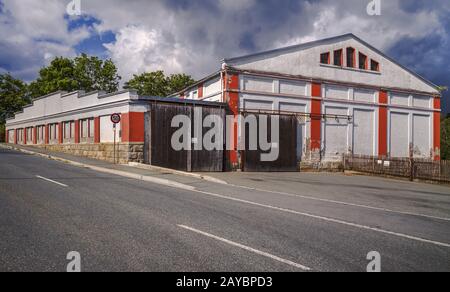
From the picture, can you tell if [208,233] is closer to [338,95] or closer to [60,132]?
[338,95]

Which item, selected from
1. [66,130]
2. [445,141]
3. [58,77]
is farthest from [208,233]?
[445,141]

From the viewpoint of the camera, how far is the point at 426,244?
567cm

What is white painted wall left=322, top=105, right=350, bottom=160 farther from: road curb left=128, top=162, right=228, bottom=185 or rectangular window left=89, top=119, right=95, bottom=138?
rectangular window left=89, top=119, right=95, bottom=138

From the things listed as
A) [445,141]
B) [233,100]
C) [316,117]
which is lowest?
[445,141]

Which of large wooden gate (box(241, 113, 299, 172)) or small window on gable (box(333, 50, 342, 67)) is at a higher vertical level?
small window on gable (box(333, 50, 342, 67))

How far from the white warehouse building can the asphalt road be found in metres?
13.1

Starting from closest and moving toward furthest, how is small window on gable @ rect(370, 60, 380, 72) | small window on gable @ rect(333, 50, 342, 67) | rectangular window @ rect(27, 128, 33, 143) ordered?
small window on gable @ rect(333, 50, 342, 67), small window on gable @ rect(370, 60, 380, 72), rectangular window @ rect(27, 128, 33, 143)

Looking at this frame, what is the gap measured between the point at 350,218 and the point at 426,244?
2016 millimetres

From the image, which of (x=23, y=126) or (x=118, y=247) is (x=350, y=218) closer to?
(x=118, y=247)

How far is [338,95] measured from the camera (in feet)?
82.6

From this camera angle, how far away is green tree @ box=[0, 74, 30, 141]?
51.8m

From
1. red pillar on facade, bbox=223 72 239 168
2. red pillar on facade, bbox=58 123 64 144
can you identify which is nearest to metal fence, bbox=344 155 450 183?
red pillar on facade, bbox=223 72 239 168

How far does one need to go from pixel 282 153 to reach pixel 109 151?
11.5m

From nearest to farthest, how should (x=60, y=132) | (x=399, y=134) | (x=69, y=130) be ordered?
(x=399, y=134)
(x=69, y=130)
(x=60, y=132)
